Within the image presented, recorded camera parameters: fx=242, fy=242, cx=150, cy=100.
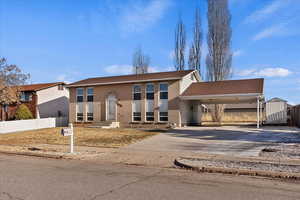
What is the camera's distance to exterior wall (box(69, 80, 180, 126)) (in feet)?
77.4

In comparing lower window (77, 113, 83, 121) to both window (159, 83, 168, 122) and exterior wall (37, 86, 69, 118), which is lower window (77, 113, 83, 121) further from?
window (159, 83, 168, 122)

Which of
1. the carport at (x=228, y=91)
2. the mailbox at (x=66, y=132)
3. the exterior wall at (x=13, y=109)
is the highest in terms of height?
the carport at (x=228, y=91)

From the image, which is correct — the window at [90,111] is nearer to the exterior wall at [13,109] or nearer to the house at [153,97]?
the house at [153,97]

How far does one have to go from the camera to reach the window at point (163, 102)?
23969mm

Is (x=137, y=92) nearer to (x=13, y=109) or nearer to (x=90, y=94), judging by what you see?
(x=90, y=94)

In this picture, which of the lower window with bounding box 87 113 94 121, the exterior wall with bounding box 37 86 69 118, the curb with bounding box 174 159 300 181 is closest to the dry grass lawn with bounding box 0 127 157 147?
the curb with bounding box 174 159 300 181

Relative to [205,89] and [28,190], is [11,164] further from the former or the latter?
[205,89]

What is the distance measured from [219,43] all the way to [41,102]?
2605 cm

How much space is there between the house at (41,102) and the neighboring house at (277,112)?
25610 millimetres

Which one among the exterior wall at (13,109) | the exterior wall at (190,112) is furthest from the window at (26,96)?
the exterior wall at (190,112)

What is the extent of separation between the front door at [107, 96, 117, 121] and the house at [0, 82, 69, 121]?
313 inches

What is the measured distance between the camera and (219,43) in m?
35.0

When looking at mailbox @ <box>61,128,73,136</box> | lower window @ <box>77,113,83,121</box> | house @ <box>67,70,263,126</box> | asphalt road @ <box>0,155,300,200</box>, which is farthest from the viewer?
lower window @ <box>77,113,83,121</box>

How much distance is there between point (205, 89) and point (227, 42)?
46.6 ft
